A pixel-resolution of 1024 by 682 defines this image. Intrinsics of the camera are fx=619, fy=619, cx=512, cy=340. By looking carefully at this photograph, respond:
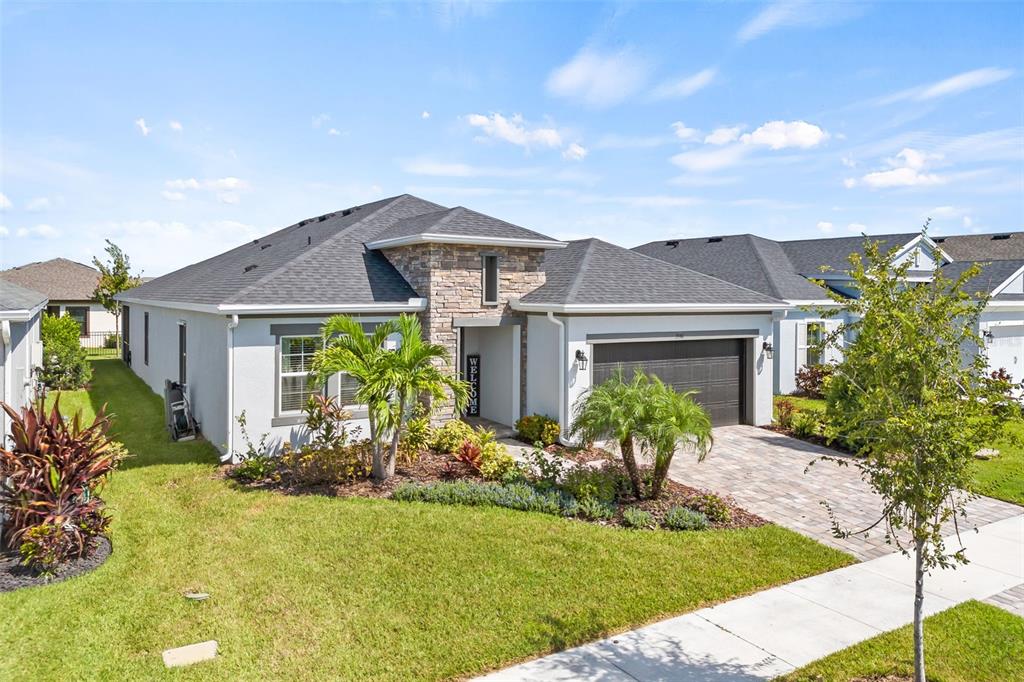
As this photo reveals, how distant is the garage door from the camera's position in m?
14.2

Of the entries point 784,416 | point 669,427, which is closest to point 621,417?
point 669,427

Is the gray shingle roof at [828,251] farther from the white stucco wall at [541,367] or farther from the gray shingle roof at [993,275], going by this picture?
the white stucco wall at [541,367]

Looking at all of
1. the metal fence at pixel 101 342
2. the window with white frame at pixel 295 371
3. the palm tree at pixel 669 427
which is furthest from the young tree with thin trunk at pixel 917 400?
the metal fence at pixel 101 342

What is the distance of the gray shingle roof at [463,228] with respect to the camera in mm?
14016

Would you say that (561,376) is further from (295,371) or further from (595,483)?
(295,371)

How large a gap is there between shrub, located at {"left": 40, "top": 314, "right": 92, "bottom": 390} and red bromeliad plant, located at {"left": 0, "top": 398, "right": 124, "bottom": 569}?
15.3m

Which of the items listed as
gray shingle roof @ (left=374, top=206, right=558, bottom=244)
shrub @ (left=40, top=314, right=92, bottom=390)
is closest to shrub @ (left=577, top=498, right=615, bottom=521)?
gray shingle roof @ (left=374, top=206, right=558, bottom=244)

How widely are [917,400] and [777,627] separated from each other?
2887 millimetres

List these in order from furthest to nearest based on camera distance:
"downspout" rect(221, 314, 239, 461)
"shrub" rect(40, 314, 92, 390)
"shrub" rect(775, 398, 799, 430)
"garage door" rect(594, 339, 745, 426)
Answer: "shrub" rect(40, 314, 92, 390) < "shrub" rect(775, 398, 799, 430) < "garage door" rect(594, 339, 745, 426) < "downspout" rect(221, 314, 239, 461)

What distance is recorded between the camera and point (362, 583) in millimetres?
6965

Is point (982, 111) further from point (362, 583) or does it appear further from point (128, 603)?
point (128, 603)

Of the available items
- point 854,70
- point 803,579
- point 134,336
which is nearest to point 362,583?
point 803,579

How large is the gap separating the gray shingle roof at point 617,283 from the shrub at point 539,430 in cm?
264

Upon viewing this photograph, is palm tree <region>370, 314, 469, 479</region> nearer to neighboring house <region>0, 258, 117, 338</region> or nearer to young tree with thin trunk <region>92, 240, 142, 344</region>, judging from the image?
young tree with thin trunk <region>92, 240, 142, 344</region>
